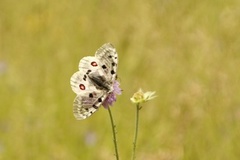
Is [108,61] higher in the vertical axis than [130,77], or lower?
lower

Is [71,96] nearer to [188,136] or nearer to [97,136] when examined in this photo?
[97,136]

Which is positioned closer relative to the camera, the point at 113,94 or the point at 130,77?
the point at 113,94

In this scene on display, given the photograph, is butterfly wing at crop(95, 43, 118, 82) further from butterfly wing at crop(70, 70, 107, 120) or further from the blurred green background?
the blurred green background

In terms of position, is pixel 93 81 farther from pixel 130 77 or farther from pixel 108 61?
pixel 130 77

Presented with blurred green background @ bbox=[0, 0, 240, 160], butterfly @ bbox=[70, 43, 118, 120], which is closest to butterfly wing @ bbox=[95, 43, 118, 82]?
butterfly @ bbox=[70, 43, 118, 120]

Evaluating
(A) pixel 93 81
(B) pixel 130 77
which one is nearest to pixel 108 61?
(A) pixel 93 81

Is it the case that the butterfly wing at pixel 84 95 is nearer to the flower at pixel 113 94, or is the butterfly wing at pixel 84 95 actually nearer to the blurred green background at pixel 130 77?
the flower at pixel 113 94
